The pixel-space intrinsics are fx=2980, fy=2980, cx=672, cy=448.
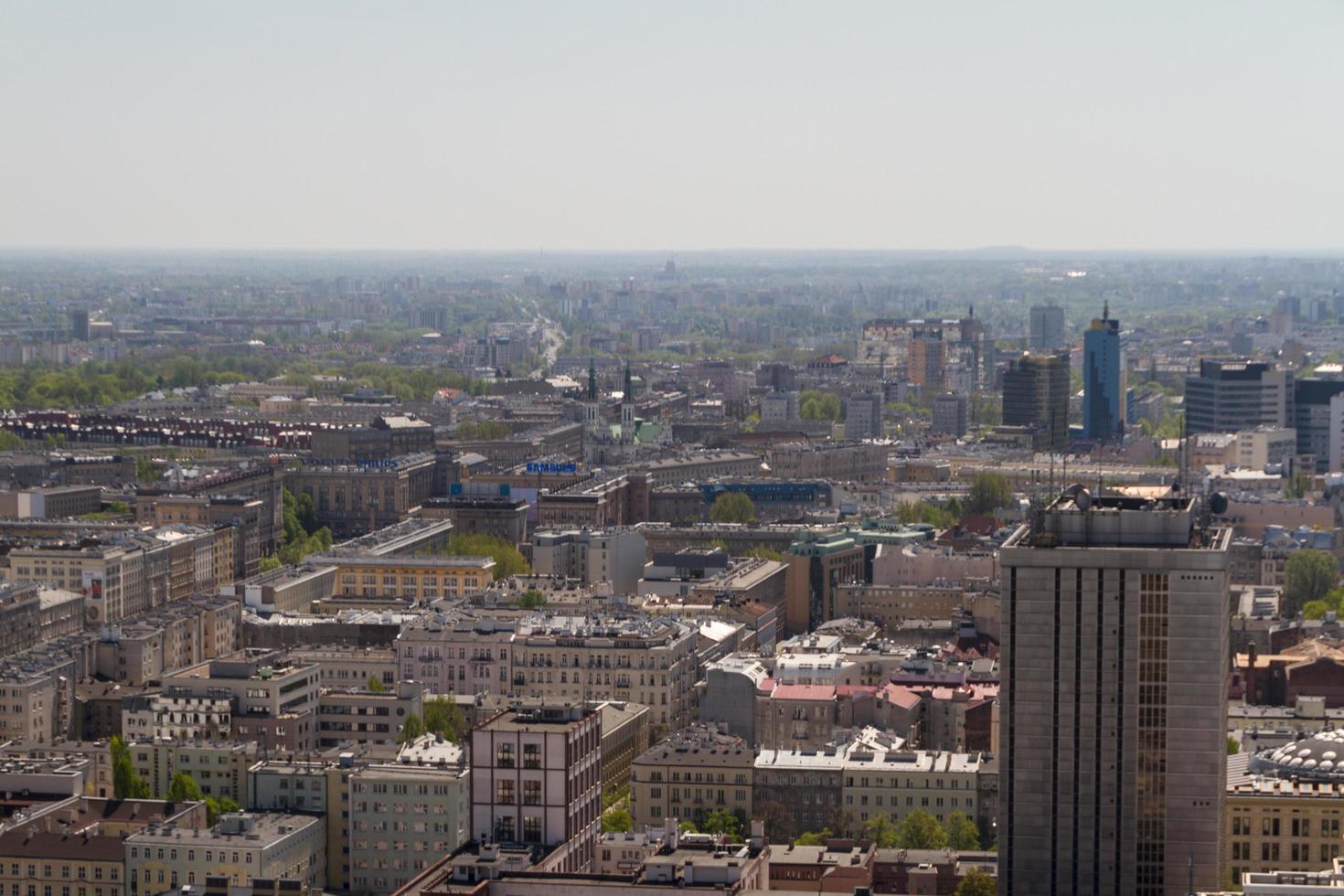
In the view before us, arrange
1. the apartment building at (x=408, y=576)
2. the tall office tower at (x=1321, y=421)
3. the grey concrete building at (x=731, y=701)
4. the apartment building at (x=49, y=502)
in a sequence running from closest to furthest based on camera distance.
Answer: the grey concrete building at (x=731, y=701) → the apartment building at (x=408, y=576) → the apartment building at (x=49, y=502) → the tall office tower at (x=1321, y=421)

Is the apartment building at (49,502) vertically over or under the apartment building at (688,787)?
over

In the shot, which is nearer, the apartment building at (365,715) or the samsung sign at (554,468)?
the apartment building at (365,715)

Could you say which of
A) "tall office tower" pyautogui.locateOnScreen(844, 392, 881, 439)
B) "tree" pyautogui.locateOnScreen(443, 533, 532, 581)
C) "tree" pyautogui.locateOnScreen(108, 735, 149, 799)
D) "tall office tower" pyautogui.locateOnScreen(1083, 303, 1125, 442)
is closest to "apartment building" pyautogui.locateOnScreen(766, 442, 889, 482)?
"tall office tower" pyautogui.locateOnScreen(1083, 303, 1125, 442)

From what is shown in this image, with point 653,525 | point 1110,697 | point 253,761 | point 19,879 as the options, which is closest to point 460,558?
point 653,525

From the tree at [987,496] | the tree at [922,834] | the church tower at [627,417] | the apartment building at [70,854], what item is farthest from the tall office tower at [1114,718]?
the church tower at [627,417]

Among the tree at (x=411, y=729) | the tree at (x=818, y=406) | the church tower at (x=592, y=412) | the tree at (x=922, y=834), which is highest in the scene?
the church tower at (x=592, y=412)

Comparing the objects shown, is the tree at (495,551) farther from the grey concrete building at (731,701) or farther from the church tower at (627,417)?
the church tower at (627,417)

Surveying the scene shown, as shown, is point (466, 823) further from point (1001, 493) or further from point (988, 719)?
point (1001, 493)

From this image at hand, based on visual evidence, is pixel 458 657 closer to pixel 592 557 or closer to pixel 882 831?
pixel 882 831
